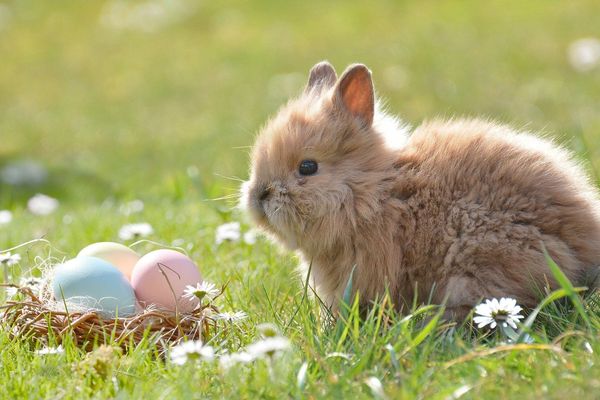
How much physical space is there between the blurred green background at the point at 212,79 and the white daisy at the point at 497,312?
234 centimetres

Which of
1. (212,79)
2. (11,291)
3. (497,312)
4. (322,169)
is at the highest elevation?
(212,79)

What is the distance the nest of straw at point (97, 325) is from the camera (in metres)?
3.04

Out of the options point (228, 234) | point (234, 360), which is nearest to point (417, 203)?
point (234, 360)

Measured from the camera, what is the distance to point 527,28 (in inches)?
419

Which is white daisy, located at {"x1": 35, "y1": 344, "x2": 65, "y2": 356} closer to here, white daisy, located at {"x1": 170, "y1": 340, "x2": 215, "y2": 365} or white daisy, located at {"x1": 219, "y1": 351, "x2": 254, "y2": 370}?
white daisy, located at {"x1": 170, "y1": 340, "x2": 215, "y2": 365}

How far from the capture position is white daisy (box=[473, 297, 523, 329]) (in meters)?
2.79

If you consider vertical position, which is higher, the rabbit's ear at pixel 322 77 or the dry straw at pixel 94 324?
the rabbit's ear at pixel 322 77

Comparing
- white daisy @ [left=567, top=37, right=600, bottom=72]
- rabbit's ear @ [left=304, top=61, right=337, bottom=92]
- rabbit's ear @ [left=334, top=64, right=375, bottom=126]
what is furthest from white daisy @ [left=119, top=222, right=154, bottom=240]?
white daisy @ [left=567, top=37, right=600, bottom=72]

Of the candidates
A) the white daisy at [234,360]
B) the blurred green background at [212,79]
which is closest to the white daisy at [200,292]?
the white daisy at [234,360]

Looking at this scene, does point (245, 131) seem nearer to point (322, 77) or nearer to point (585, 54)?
point (322, 77)

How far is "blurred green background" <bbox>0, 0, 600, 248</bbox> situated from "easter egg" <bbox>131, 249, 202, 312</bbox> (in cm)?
154

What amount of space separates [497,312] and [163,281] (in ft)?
4.22

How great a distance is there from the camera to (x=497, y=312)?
2.81 meters

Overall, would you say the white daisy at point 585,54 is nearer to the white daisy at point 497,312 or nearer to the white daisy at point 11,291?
the white daisy at point 497,312
